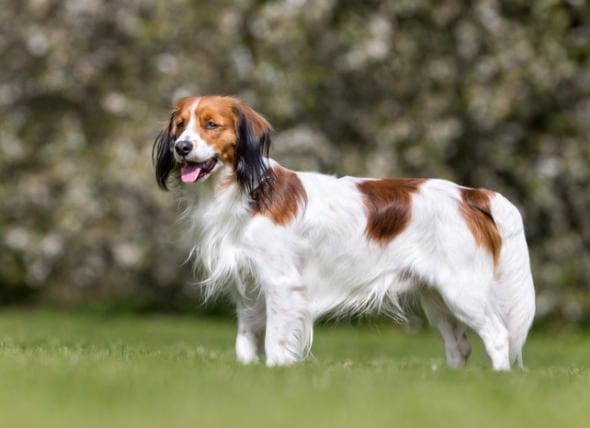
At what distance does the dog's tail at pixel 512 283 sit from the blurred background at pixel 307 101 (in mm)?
6672

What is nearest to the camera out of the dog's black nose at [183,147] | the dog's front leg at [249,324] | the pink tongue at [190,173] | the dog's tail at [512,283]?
the dog's black nose at [183,147]

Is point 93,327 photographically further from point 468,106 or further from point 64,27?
point 468,106

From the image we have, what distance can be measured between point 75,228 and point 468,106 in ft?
19.9

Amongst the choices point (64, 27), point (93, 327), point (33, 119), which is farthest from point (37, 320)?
point (64, 27)

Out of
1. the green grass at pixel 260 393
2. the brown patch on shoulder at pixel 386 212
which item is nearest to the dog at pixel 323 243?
the brown patch on shoulder at pixel 386 212

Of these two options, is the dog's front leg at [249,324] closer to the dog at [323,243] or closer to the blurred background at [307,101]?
the dog at [323,243]

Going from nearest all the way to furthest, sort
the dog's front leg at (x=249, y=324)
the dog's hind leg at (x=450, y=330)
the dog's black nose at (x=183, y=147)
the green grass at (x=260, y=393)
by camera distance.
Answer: the green grass at (x=260, y=393), the dog's black nose at (x=183, y=147), the dog's front leg at (x=249, y=324), the dog's hind leg at (x=450, y=330)

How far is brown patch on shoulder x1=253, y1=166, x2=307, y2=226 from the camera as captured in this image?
7.72 metres

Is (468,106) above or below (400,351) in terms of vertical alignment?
above

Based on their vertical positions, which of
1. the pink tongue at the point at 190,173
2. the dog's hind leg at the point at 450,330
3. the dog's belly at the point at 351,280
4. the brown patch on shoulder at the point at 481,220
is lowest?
the dog's hind leg at the point at 450,330

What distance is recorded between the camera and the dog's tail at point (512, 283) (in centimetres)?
818

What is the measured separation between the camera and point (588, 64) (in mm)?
15836

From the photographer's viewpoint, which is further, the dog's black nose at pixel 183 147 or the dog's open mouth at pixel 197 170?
the dog's open mouth at pixel 197 170

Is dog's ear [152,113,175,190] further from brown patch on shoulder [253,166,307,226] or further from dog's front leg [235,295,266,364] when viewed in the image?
dog's front leg [235,295,266,364]
